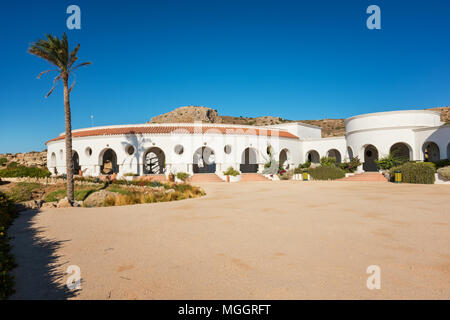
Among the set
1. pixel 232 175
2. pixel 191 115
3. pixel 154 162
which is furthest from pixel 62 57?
pixel 191 115

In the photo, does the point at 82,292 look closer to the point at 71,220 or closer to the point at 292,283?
the point at 292,283

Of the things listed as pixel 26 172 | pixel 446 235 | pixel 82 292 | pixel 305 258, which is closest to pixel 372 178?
pixel 446 235

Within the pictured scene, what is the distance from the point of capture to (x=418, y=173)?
78.4ft

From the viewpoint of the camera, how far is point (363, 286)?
4.09 metres

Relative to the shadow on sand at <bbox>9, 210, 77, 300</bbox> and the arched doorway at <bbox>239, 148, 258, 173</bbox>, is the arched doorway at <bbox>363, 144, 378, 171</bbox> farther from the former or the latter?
the shadow on sand at <bbox>9, 210, 77, 300</bbox>

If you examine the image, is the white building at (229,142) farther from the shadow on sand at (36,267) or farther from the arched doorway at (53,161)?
the shadow on sand at (36,267)

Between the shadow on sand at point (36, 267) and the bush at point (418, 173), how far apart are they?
87.3 ft

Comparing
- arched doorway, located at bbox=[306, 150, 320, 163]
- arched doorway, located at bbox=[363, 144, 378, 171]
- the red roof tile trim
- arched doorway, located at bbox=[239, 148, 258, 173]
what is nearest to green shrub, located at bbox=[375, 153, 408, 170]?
arched doorway, located at bbox=[363, 144, 378, 171]

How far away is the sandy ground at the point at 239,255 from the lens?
410cm

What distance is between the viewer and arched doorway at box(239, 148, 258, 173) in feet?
123

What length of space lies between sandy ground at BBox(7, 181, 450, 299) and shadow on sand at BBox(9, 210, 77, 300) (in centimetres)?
2

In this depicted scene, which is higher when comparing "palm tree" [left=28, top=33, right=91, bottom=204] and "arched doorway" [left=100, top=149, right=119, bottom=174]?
"palm tree" [left=28, top=33, right=91, bottom=204]

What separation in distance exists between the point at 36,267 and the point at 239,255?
154 inches

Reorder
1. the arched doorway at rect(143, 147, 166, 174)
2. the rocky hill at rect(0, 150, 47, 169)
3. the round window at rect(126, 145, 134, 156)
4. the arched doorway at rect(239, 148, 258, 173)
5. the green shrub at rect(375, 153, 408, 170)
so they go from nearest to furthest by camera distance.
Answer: the green shrub at rect(375, 153, 408, 170) → the round window at rect(126, 145, 134, 156) → the arched doorway at rect(239, 148, 258, 173) → the arched doorway at rect(143, 147, 166, 174) → the rocky hill at rect(0, 150, 47, 169)
